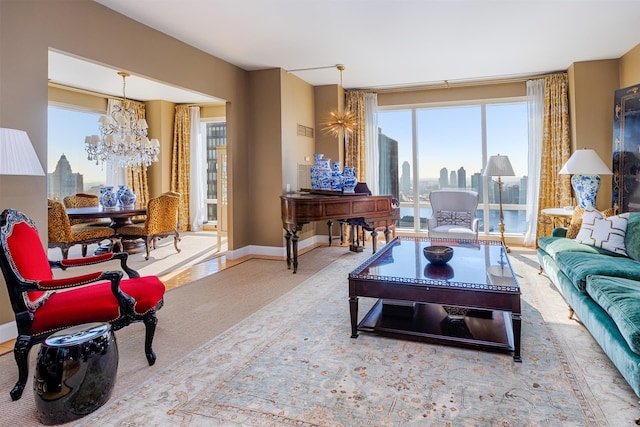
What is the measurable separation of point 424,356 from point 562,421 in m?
0.81

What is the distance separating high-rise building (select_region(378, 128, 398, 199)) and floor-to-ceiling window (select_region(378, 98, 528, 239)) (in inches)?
0.8

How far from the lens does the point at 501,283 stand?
7.83 feet

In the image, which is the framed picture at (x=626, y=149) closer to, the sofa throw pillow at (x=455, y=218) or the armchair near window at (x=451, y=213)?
the armchair near window at (x=451, y=213)

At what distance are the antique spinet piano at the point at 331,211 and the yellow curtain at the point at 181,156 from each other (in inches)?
166

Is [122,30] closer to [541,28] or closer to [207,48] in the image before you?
[207,48]

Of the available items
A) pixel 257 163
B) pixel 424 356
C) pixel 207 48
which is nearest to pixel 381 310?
pixel 424 356

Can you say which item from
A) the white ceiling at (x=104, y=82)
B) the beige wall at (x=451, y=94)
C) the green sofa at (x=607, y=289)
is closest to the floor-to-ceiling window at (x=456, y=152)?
the beige wall at (x=451, y=94)

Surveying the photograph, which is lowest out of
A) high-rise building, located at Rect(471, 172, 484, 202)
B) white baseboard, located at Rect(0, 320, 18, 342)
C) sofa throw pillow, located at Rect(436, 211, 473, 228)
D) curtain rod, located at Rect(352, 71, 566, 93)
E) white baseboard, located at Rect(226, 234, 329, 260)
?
white baseboard, located at Rect(0, 320, 18, 342)

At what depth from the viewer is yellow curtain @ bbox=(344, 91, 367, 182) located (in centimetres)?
679

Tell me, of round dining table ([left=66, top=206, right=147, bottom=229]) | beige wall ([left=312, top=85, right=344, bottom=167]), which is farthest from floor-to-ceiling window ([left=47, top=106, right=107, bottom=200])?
beige wall ([left=312, top=85, right=344, bottom=167])

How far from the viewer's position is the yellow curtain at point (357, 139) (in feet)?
22.3

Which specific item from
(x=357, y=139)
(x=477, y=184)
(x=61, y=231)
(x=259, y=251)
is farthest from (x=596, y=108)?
(x=61, y=231)

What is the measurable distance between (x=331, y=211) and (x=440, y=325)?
2259 mm

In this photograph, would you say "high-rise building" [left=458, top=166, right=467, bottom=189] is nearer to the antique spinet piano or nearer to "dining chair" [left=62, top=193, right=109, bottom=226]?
the antique spinet piano
